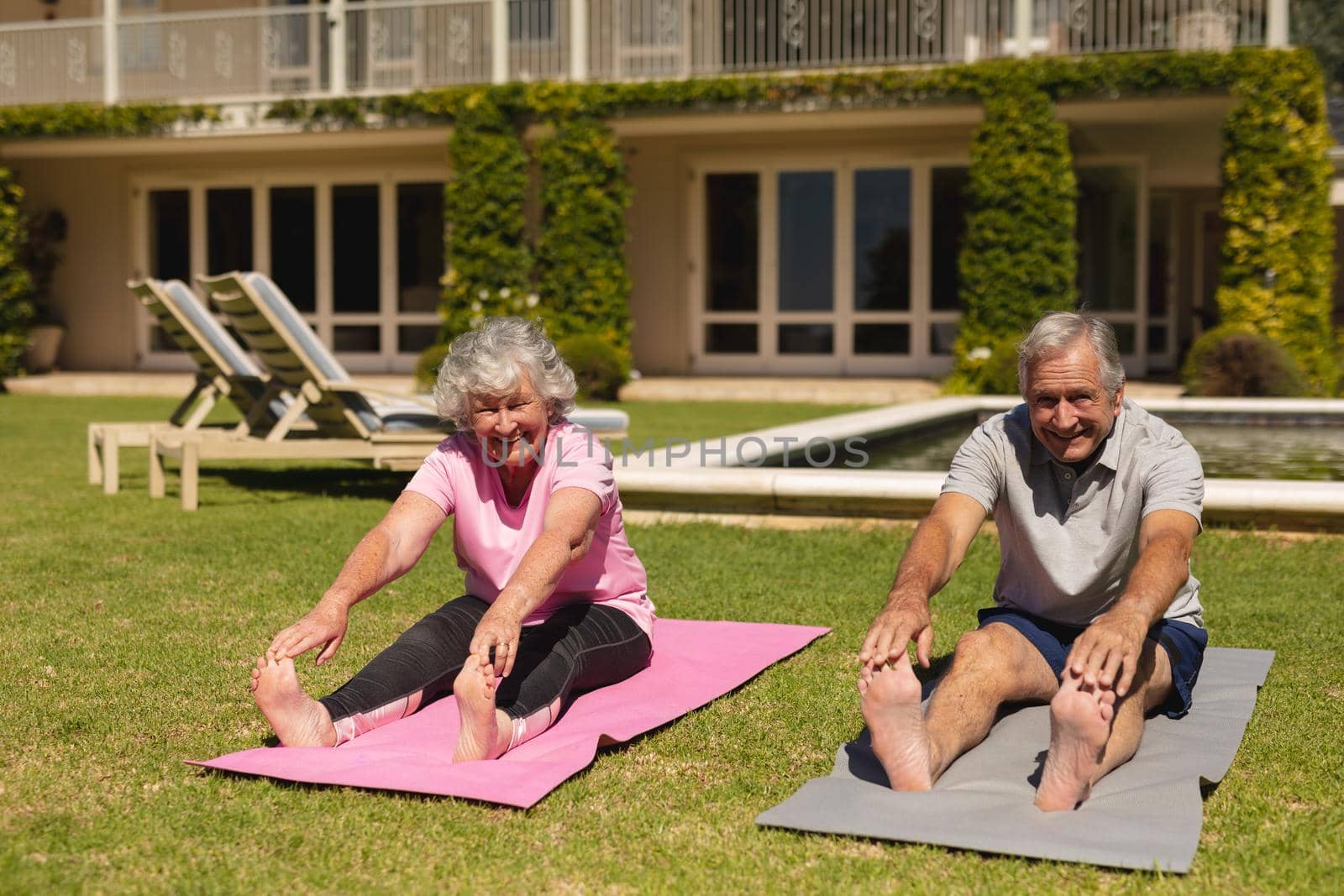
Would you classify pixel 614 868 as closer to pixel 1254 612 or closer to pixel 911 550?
pixel 911 550

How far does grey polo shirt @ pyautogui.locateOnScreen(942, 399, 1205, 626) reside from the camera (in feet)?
9.53

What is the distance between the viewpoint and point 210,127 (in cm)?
1599

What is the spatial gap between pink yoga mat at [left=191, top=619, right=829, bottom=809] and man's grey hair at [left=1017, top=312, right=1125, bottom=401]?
43.7 inches

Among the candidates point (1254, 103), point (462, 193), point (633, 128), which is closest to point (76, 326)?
point (462, 193)

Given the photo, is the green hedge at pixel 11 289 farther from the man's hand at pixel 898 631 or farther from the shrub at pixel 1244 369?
the man's hand at pixel 898 631

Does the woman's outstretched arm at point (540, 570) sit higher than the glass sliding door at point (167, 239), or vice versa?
the glass sliding door at point (167, 239)

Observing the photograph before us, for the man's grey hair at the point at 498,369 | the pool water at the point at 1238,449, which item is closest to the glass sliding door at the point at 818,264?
the pool water at the point at 1238,449

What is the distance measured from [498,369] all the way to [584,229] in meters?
12.1

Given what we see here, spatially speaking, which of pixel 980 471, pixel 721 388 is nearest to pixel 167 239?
pixel 721 388

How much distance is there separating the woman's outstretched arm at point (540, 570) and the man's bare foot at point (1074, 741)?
1.01 metres

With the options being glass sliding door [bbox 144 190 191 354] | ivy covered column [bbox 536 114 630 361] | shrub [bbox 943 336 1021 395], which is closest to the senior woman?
shrub [bbox 943 336 1021 395]

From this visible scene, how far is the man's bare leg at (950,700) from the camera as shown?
251cm

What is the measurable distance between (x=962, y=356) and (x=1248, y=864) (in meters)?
11.9

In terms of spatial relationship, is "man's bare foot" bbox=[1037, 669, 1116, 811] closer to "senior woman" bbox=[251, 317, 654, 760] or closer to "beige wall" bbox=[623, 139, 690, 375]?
"senior woman" bbox=[251, 317, 654, 760]
